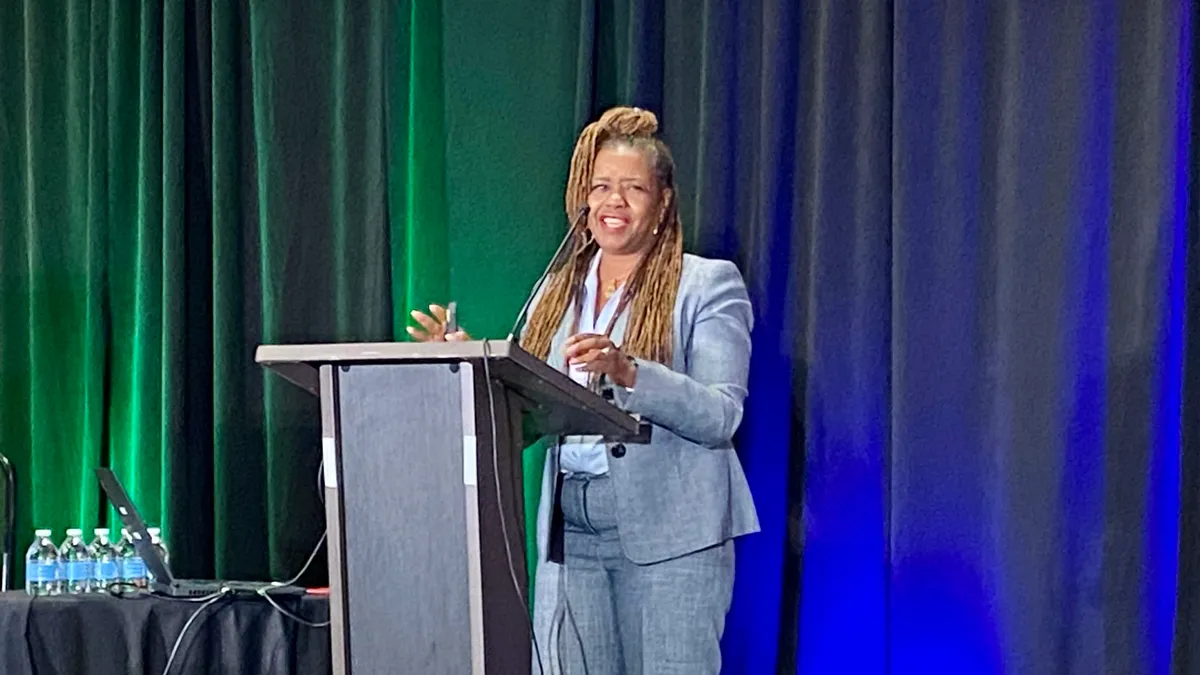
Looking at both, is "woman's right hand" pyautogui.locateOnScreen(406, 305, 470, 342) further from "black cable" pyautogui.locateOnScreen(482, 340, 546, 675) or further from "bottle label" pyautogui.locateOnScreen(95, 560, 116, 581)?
"bottle label" pyautogui.locateOnScreen(95, 560, 116, 581)

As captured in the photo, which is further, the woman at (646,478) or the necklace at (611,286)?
the necklace at (611,286)

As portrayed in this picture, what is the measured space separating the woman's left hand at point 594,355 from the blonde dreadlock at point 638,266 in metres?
0.48

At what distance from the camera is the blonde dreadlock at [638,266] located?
2.39 metres

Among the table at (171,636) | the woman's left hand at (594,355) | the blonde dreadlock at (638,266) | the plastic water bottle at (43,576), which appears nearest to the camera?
the woman's left hand at (594,355)

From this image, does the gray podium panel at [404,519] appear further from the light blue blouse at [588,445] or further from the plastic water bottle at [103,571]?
the plastic water bottle at [103,571]

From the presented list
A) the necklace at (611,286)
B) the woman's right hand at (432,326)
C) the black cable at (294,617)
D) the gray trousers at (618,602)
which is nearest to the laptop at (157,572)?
the black cable at (294,617)

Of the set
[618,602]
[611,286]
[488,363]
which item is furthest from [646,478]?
[488,363]

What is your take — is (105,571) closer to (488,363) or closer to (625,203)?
(625,203)

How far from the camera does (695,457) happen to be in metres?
2.34

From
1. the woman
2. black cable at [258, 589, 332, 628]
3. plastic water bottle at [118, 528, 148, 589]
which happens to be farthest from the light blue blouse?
plastic water bottle at [118, 528, 148, 589]

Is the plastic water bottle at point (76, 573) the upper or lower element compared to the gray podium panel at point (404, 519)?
lower

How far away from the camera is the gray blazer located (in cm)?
226

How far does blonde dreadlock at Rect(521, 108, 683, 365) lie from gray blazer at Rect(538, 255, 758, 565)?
0.9 inches

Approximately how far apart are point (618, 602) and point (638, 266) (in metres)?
0.57
